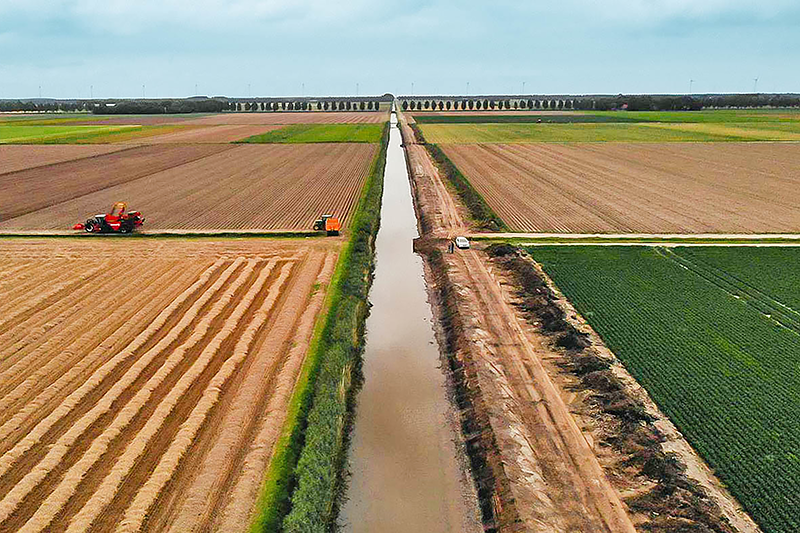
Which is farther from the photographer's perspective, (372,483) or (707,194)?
(707,194)

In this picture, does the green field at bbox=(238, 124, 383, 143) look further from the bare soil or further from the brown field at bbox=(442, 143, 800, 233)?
the bare soil

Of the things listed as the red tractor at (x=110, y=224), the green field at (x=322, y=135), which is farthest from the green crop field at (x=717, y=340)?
the green field at (x=322, y=135)

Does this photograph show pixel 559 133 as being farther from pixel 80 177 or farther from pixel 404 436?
pixel 404 436

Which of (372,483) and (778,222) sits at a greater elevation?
(778,222)

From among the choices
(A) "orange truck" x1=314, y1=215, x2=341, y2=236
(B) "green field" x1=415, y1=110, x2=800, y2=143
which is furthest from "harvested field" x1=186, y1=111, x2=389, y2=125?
(A) "orange truck" x1=314, y1=215, x2=341, y2=236

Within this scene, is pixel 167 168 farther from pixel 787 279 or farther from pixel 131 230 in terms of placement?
pixel 787 279

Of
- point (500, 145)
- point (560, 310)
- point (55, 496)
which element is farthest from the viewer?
point (500, 145)

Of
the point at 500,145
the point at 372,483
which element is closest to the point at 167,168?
the point at 500,145

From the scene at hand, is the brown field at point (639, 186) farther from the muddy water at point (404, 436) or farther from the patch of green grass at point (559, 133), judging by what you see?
the muddy water at point (404, 436)
